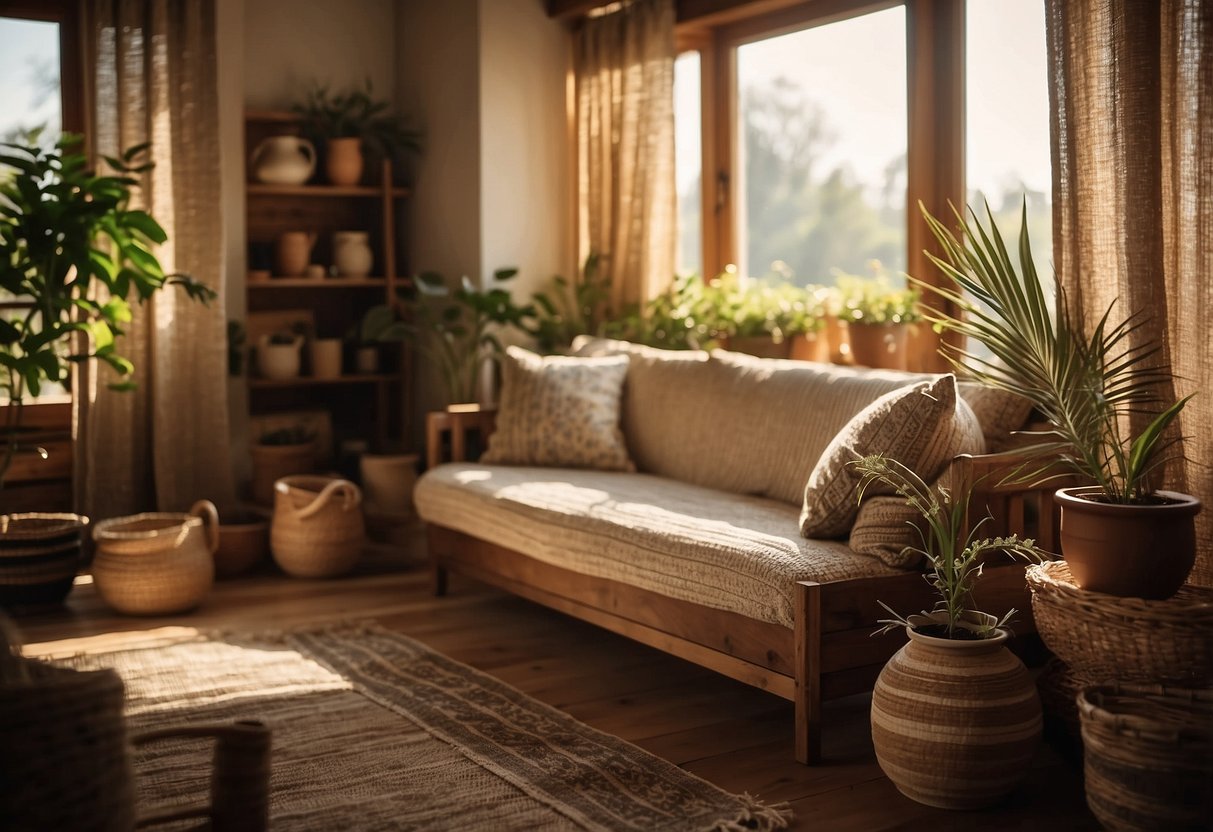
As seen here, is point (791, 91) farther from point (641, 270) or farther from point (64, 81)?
point (64, 81)

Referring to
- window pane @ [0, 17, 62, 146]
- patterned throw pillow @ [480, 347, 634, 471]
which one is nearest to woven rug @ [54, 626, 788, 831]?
patterned throw pillow @ [480, 347, 634, 471]

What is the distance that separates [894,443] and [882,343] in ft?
3.81

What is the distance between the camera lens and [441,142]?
5.59m

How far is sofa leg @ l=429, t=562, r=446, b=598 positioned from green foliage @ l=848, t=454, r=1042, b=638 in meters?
1.99

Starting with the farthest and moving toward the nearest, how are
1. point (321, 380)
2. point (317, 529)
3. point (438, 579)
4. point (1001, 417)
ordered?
point (321, 380)
point (317, 529)
point (438, 579)
point (1001, 417)

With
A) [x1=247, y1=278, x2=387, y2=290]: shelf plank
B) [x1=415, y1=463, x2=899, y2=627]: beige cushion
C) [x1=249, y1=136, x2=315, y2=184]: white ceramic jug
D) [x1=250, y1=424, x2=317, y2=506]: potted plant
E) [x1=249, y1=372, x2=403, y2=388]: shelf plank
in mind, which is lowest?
[x1=415, y1=463, x2=899, y2=627]: beige cushion

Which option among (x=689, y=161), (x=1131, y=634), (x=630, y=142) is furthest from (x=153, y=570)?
(x=1131, y=634)

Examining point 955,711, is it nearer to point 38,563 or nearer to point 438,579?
A: point 438,579

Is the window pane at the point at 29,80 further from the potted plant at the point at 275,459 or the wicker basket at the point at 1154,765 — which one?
the wicker basket at the point at 1154,765

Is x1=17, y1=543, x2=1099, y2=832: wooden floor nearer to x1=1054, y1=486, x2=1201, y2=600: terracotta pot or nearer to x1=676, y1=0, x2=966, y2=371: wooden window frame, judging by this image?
x1=1054, y1=486, x2=1201, y2=600: terracotta pot

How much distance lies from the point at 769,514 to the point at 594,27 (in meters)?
2.66

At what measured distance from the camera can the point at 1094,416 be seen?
2701mm

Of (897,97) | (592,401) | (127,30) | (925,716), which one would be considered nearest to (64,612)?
(592,401)

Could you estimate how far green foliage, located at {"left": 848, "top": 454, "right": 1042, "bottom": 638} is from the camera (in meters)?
2.62
